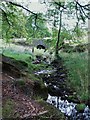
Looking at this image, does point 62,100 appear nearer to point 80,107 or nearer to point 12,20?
→ point 80,107

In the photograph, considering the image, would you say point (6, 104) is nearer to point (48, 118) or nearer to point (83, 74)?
point (48, 118)

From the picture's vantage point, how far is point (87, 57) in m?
6.98

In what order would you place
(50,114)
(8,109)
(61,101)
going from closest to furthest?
(8,109) < (50,114) < (61,101)

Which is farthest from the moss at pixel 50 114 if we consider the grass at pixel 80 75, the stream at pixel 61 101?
the grass at pixel 80 75

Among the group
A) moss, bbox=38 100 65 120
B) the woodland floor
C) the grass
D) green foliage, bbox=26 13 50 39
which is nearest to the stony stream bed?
the grass

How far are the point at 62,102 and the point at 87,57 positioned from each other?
4.85ft

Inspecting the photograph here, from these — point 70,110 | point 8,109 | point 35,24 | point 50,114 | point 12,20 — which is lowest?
point 70,110

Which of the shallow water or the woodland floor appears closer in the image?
the woodland floor

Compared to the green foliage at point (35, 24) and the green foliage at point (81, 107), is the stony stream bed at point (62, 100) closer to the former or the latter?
the green foliage at point (81, 107)

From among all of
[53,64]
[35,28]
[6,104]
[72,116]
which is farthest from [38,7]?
[6,104]

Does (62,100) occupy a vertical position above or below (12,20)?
below

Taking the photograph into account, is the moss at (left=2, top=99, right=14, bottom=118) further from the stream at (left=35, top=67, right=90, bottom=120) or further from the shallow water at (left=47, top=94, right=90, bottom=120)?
the shallow water at (left=47, top=94, right=90, bottom=120)

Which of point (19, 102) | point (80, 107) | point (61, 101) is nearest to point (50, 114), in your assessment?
point (19, 102)

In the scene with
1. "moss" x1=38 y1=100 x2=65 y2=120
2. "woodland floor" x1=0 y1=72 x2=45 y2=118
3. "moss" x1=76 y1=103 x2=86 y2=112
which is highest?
"woodland floor" x1=0 y1=72 x2=45 y2=118
